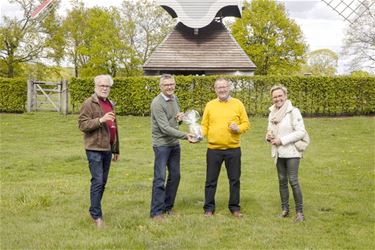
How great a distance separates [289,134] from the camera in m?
6.34

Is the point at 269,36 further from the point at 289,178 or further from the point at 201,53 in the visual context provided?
the point at 289,178

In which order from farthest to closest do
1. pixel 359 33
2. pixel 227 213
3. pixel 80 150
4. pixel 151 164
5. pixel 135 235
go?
pixel 359 33 < pixel 80 150 < pixel 151 164 < pixel 227 213 < pixel 135 235

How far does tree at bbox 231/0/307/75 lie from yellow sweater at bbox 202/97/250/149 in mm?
34260

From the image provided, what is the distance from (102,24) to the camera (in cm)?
3984

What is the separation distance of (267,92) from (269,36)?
22.3 metres

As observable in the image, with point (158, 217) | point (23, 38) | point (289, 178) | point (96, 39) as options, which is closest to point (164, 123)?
point (158, 217)

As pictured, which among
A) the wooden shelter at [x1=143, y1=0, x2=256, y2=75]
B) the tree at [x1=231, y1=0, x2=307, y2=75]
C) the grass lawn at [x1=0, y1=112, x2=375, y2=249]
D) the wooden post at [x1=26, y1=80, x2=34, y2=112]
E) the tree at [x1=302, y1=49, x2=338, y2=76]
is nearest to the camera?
the grass lawn at [x1=0, y1=112, x2=375, y2=249]

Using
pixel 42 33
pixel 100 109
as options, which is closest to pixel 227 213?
pixel 100 109

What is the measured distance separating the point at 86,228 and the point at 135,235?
2.21 ft

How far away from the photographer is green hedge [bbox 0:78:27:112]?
21028 mm

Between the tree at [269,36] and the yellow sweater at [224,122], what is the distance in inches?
1349

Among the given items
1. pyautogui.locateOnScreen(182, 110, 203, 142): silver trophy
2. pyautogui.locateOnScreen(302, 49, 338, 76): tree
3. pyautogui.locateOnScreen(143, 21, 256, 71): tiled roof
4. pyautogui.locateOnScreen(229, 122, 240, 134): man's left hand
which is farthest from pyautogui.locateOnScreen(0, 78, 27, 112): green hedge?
pyautogui.locateOnScreen(302, 49, 338, 76): tree

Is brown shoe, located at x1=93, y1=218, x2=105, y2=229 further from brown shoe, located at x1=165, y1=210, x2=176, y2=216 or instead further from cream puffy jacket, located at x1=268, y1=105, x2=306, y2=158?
cream puffy jacket, located at x1=268, y1=105, x2=306, y2=158

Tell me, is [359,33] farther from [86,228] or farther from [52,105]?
[86,228]
